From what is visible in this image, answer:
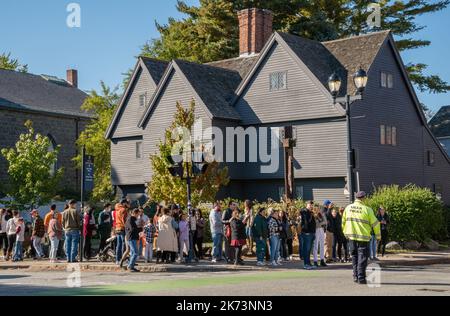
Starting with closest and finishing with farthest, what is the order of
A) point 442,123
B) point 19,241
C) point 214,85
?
1. point 19,241
2. point 214,85
3. point 442,123

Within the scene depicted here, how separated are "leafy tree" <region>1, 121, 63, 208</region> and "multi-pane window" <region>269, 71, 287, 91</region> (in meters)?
14.8

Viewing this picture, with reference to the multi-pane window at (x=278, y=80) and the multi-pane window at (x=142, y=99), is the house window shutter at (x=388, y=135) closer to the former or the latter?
the multi-pane window at (x=278, y=80)

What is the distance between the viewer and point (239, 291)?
48.2 ft

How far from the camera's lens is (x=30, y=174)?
150 ft

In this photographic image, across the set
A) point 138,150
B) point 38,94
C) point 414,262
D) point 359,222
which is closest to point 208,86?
point 138,150

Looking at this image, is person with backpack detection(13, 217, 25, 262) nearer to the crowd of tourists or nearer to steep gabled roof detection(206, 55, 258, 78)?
the crowd of tourists

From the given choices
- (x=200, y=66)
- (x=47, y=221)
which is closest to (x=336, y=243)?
(x=47, y=221)

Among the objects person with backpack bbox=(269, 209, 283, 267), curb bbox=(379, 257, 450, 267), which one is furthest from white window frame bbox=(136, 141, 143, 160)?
person with backpack bbox=(269, 209, 283, 267)

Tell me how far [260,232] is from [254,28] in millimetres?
26628

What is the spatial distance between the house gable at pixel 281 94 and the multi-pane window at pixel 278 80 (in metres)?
0.17

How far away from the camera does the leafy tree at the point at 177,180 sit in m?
32.3

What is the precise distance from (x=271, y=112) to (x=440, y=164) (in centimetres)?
1233

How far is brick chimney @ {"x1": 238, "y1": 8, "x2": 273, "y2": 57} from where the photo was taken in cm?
4675

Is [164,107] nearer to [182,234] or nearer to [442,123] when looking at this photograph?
[182,234]
